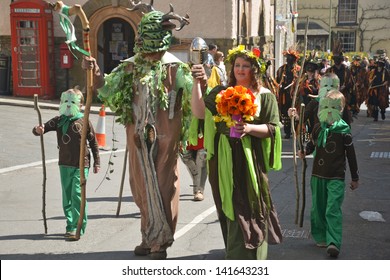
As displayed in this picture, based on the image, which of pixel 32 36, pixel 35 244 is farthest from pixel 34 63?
pixel 35 244

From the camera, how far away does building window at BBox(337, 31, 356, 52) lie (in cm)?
4981

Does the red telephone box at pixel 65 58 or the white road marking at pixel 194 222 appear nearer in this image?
the white road marking at pixel 194 222

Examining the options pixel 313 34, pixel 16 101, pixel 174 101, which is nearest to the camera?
pixel 174 101

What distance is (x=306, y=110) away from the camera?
26.0 ft

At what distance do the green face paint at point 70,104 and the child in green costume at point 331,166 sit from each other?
2.42 metres

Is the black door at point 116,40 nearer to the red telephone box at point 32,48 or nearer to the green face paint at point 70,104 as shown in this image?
the red telephone box at point 32,48

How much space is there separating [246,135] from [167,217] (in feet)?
4.00

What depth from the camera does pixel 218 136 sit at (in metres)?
6.39

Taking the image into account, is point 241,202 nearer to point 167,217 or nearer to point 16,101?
point 167,217

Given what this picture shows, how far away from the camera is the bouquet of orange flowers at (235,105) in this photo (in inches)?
239

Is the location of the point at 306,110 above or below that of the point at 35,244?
above

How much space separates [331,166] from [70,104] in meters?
2.67

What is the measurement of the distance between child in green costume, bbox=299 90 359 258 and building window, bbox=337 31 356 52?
43529mm

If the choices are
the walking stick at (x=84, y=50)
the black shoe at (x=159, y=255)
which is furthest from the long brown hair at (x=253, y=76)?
the black shoe at (x=159, y=255)
